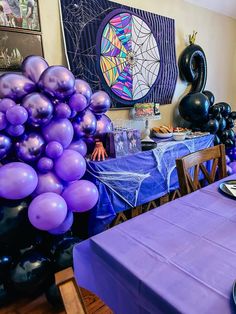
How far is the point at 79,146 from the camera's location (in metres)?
1.58

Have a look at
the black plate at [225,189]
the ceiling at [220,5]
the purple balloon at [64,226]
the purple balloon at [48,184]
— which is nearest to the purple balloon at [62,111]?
the purple balloon at [48,184]

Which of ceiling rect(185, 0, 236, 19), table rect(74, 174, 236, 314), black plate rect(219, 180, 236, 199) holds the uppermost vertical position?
ceiling rect(185, 0, 236, 19)

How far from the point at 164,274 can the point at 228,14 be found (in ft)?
12.3

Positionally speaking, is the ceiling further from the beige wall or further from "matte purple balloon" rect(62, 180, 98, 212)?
"matte purple balloon" rect(62, 180, 98, 212)

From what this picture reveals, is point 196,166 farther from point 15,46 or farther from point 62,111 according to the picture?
point 15,46

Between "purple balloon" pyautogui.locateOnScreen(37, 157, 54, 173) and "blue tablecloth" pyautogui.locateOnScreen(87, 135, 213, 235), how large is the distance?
33 cm

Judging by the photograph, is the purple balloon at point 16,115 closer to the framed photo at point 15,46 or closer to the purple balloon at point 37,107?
the purple balloon at point 37,107

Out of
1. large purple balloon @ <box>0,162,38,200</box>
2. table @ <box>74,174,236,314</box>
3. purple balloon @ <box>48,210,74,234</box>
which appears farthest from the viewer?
purple balloon @ <box>48,210,74,234</box>

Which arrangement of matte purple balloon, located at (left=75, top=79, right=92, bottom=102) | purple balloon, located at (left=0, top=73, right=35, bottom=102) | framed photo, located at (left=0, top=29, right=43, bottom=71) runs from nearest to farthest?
purple balloon, located at (left=0, top=73, right=35, bottom=102), matte purple balloon, located at (left=75, top=79, right=92, bottom=102), framed photo, located at (left=0, top=29, right=43, bottom=71)

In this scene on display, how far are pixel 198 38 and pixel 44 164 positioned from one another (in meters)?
2.66

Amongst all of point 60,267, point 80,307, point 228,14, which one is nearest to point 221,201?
point 80,307

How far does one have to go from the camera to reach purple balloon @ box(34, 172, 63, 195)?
133 cm

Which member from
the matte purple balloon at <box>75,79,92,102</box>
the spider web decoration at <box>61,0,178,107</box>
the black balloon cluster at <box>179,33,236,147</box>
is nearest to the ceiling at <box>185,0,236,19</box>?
the black balloon cluster at <box>179,33,236,147</box>

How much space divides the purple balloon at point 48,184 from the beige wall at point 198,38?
41.0 inches
